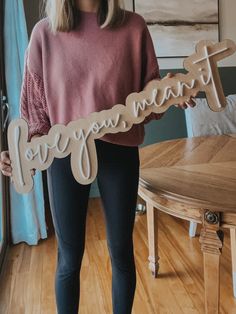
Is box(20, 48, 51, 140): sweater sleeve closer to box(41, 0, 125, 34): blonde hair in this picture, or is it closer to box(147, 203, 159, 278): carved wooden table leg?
box(41, 0, 125, 34): blonde hair

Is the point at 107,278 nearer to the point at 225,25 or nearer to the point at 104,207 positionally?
the point at 104,207

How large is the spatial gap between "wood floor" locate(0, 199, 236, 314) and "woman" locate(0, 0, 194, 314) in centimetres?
72

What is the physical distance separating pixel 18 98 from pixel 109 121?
4.25 ft

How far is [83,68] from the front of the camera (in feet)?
3.40

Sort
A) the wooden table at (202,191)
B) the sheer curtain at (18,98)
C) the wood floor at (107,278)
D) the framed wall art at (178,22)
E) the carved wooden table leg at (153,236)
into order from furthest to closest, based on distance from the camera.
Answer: the framed wall art at (178,22) → the sheer curtain at (18,98) → the carved wooden table leg at (153,236) → the wood floor at (107,278) → the wooden table at (202,191)

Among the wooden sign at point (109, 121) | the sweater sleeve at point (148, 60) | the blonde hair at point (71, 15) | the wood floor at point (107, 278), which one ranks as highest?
the blonde hair at point (71, 15)

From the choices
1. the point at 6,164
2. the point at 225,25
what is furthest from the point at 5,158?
the point at 225,25

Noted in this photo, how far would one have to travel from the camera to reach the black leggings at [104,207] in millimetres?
1115

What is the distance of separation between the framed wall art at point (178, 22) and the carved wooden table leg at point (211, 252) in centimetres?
199

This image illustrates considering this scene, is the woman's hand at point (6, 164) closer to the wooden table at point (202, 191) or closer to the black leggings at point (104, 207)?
the black leggings at point (104, 207)

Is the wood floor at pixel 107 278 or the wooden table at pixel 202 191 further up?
the wooden table at pixel 202 191

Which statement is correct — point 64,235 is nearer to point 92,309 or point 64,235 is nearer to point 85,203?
point 85,203

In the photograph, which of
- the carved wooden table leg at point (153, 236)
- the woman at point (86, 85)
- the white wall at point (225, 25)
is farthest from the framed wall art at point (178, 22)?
the woman at point (86, 85)

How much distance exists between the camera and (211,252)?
132cm
